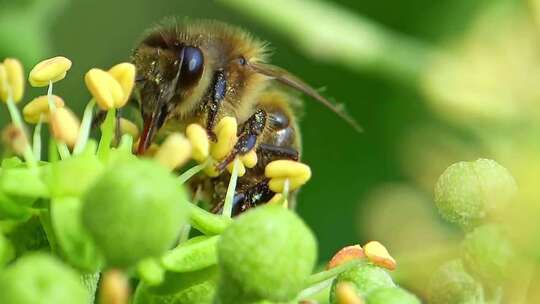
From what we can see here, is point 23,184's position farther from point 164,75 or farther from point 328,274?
point 164,75

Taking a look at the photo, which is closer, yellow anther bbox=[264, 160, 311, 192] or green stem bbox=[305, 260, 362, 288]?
green stem bbox=[305, 260, 362, 288]

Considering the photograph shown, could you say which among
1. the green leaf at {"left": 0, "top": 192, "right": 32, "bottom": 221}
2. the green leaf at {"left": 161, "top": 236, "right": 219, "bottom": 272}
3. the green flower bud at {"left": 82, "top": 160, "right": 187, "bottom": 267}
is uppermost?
the green flower bud at {"left": 82, "top": 160, "right": 187, "bottom": 267}

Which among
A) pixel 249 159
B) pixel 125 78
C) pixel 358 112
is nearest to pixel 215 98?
pixel 249 159

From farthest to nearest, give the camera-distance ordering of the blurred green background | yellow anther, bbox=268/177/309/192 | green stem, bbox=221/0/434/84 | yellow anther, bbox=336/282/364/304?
the blurred green background
green stem, bbox=221/0/434/84
yellow anther, bbox=268/177/309/192
yellow anther, bbox=336/282/364/304

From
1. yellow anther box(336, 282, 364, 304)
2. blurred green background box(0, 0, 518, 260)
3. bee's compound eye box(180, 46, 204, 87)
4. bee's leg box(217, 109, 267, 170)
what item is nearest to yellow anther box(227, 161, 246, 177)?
bee's leg box(217, 109, 267, 170)

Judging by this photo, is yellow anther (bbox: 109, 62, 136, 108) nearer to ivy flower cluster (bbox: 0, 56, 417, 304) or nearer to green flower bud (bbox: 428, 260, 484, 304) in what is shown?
ivy flower cluster (bbox: 0, 56, 417, 304)

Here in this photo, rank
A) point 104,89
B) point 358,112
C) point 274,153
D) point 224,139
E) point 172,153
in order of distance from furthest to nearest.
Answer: point 358,112
point 274,153
point 224,139
point 104,89
point 172,153
